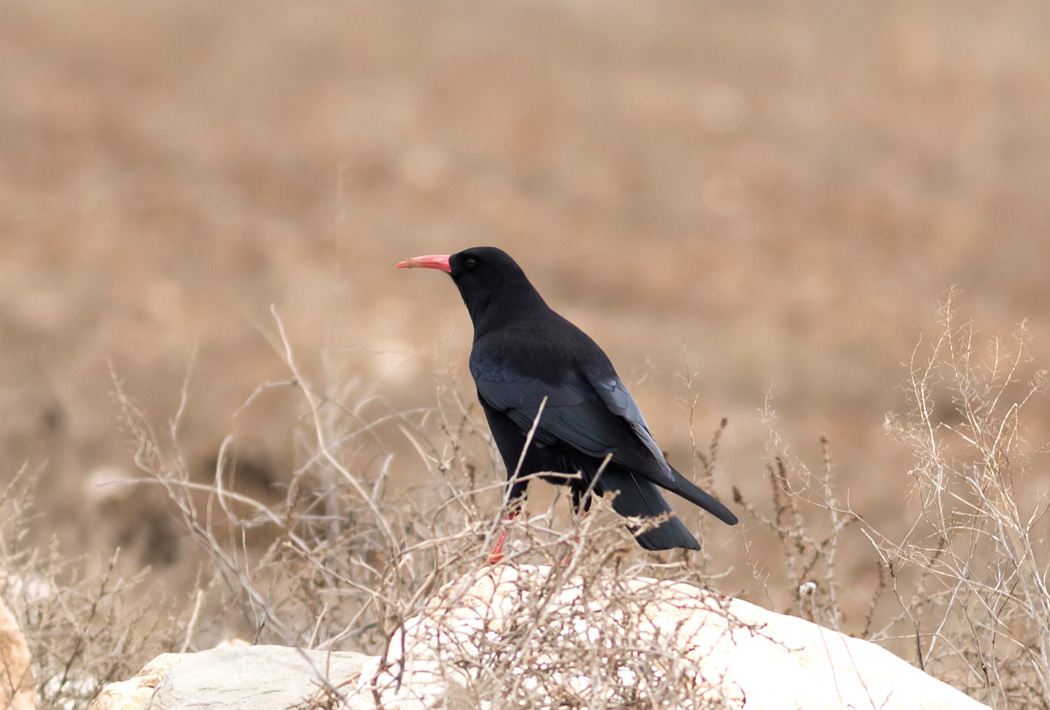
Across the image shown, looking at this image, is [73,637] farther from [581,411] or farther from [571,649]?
[571,649]

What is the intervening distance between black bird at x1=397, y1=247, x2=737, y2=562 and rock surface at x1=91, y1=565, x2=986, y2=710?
1.46 feet

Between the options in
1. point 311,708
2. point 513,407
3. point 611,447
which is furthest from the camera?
point 513,407

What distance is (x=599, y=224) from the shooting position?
750 inches

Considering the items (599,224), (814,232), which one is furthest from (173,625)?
(814,232)

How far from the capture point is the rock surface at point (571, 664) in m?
2.49

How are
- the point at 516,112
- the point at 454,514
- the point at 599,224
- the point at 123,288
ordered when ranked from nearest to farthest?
the point at 454,514
the point at 123,288
the point at 599,224
the point at 516,112

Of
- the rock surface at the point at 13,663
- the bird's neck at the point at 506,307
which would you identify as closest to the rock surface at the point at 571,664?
the rock surface at the point at 13,663

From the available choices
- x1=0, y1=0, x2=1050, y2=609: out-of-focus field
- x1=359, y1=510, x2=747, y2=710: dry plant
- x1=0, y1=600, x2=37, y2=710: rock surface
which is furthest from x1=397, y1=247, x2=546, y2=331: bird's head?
x1=0, y1=0, x2=1050, y2=609: out-of-focus field

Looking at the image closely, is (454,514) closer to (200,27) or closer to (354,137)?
(354,137)

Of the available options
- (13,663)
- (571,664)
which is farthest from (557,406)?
(13,663)

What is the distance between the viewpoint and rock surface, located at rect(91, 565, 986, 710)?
2488mm

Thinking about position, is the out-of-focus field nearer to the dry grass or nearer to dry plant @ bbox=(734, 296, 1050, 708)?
the dry grass

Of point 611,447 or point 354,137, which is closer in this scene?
point 611,447

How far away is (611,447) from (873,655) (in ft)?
3.39
